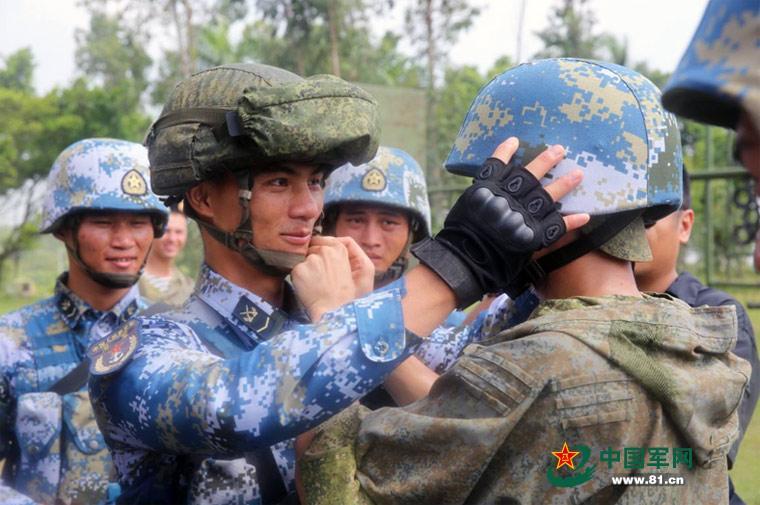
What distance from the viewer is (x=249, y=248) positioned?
2.95m

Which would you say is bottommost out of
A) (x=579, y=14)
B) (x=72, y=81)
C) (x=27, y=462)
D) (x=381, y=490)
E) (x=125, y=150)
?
(x=72, y=81)

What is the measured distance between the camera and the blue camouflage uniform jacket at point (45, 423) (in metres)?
4.39

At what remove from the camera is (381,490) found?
7.50 feet

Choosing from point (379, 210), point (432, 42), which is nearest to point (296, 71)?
point (432, 42)

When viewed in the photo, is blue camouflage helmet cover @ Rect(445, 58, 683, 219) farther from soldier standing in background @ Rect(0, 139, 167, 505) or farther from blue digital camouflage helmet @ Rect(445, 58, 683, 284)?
soldier standing in background @ Rect(0, 139, 167, 505)

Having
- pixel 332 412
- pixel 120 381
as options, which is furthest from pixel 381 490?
pixel 120 381

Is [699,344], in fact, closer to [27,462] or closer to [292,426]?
[292,426]

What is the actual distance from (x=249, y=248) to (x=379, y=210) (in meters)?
2.52

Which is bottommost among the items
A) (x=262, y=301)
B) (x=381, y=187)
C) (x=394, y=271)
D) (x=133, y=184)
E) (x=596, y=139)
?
(x=394, y=271)

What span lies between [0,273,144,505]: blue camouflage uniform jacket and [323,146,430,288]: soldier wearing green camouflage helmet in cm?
153

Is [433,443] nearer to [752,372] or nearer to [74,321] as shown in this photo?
[752,372]

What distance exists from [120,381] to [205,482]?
0.41 m

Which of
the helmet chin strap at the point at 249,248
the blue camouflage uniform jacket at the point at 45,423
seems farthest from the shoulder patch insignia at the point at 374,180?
the helmet chin strap at the point at 249,248

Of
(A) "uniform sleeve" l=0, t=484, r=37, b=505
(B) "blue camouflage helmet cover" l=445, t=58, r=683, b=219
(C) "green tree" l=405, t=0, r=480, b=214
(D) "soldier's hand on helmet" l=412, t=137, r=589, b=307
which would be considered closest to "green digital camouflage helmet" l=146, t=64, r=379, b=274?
(B) "blue camouflage helmet cover" l=445, t=58, r=683, b=219
